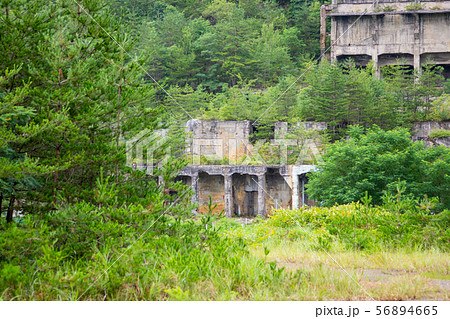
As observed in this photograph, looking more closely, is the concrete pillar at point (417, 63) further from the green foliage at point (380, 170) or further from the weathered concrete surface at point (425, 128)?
the green foliage at point (380, 170)

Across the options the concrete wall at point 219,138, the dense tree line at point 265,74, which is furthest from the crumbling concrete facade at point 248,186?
the dense tree line at point 265,74

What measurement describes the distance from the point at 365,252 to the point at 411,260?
46.9 inches

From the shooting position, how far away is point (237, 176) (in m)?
33.3

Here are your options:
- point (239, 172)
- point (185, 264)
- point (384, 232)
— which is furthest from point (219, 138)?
point (185, 264)

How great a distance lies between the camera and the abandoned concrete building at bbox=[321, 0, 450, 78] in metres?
41.3

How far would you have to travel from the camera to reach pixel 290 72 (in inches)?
1779

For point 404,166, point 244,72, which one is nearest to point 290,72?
point 244,72

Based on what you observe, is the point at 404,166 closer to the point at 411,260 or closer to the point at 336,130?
the point at 336,130

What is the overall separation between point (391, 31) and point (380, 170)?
23.9m

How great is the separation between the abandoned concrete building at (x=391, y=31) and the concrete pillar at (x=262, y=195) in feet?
57.8

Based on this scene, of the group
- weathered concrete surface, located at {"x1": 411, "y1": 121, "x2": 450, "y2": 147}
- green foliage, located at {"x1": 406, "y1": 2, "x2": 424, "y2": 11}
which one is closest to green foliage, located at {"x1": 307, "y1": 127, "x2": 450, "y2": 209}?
weathered concrete surface, located at {"x1": 411, "y1": 121, "x2": 450, "y2": 147}

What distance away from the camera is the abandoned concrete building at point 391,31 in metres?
41.3

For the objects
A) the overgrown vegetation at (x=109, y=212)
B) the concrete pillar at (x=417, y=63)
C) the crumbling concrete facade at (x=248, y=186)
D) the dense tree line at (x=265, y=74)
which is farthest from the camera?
the concrete pillar at (x=417, y=63)

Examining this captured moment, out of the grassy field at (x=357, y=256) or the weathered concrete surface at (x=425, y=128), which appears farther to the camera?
the weathered concrete surface at (x=425, y=128)
